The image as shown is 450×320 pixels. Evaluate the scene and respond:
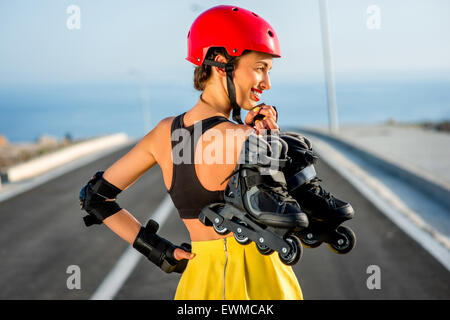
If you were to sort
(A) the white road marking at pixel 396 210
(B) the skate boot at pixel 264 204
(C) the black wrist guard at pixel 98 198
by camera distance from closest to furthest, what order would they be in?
(B) the skate boot at pixel 264 204 → (C) the black wrist guard at pixel 98 198 → (A) the white road marking at pixel 396 210

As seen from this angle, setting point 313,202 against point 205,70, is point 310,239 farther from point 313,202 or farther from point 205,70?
point 205,70

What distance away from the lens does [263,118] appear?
222 centimetres

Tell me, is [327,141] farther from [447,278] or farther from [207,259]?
[207,259]

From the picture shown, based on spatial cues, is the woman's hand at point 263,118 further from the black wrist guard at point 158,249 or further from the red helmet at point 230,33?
the black wrist guard at point 158,249

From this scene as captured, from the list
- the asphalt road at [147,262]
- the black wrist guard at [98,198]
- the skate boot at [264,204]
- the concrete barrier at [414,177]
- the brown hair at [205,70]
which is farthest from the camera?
the concrete barrier at [414,177]

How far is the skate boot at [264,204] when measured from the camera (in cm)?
200

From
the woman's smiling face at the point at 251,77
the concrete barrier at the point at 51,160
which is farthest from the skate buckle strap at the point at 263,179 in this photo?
the concrete barrier at the point at 51,160

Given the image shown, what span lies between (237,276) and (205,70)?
931 millimetres

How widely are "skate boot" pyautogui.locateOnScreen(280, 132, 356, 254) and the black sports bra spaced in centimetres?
32

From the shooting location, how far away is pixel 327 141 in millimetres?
27828

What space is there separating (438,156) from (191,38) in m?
18.3

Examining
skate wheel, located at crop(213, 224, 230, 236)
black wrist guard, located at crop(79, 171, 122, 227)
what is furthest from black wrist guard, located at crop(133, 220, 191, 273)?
skate wheel, located at crop(213, 224, 230, 236)

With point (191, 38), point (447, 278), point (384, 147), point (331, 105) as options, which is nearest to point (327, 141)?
point (331, 105)

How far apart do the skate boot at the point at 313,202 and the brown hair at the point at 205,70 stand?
0.46 metres
